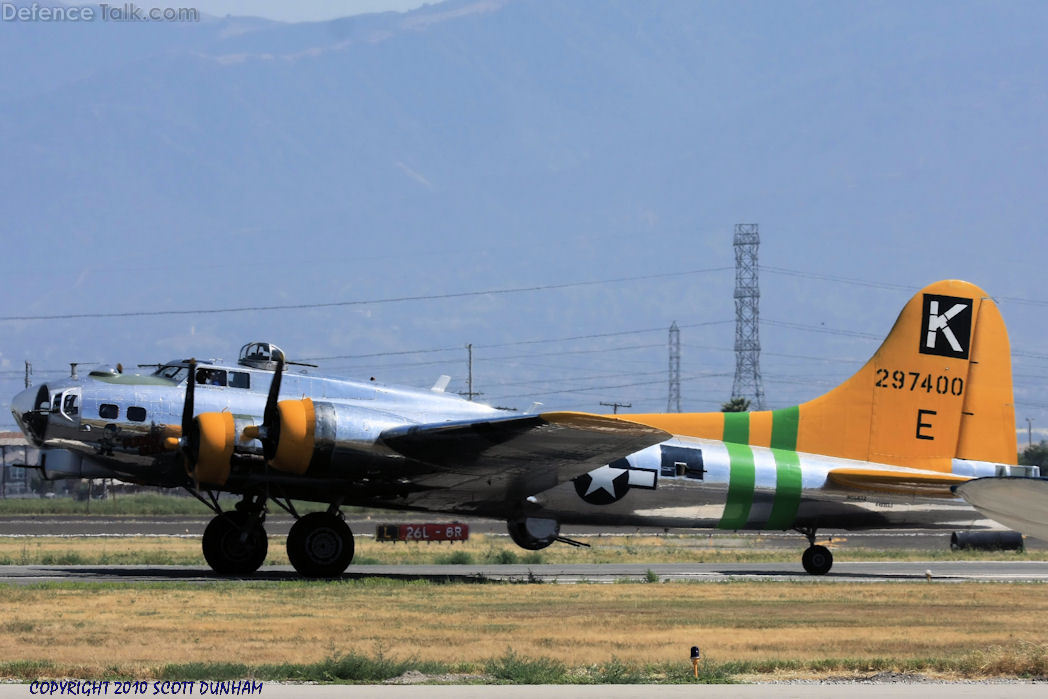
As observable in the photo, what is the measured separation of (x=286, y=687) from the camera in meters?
12.1

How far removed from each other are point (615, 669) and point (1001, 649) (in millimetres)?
5387

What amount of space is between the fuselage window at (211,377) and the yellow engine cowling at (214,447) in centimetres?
177

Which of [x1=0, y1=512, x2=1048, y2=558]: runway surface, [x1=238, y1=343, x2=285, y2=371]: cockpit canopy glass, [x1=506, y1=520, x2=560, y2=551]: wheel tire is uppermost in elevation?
[x1=238, y1=343, x2=285, y2=371]: cockpit canopy glass

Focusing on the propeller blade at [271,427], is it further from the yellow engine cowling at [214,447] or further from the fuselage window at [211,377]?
the fuselage window at [211,377]

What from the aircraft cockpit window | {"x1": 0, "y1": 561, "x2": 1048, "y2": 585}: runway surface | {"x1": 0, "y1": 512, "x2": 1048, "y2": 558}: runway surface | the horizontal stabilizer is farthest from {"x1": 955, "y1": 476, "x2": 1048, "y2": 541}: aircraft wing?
{"x1": 0, "y1": 512, "x2": 1048, "y2": 558}: runway surface

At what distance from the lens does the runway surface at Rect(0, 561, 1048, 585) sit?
2542cm

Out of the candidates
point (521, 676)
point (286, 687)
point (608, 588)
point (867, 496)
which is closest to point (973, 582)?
point (867, 496)

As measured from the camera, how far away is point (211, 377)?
24.8 metres

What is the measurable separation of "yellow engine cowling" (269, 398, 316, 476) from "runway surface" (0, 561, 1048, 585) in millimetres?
2523

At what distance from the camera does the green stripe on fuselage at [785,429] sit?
28375mm

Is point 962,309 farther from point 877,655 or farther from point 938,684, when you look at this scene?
point 938,684

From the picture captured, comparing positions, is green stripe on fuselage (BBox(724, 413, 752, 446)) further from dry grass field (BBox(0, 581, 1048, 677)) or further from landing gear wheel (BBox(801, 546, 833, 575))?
dry grass field (BBox(0, 581, 1048, 677))

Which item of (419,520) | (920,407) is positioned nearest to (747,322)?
(419,520)

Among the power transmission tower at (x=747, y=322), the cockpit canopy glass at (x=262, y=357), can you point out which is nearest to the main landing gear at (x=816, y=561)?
the cockpit canopy glass at (x=262, y=357)
